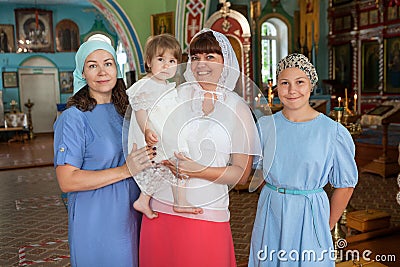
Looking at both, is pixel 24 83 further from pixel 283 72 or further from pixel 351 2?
pixel 283 72

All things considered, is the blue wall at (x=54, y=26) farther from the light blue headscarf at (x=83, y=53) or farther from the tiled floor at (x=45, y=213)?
the light blue headscarf at (x=83, y=53)

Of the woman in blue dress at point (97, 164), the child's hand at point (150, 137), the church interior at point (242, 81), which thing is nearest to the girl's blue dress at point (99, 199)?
the woman in blue dress at point (97, 164)

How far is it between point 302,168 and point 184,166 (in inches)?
25.3

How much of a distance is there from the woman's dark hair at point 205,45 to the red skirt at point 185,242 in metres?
0.74

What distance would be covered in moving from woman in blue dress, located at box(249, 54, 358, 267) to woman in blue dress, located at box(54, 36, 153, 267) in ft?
2.22

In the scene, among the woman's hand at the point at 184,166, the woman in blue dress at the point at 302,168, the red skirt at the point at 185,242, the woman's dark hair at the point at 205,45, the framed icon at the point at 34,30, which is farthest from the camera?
the framed icon at the point at 34,30

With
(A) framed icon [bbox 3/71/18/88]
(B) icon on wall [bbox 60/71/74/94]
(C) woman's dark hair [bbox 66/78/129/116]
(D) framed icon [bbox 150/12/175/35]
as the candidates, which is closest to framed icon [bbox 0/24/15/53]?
(A) framed icon [bbox 3/71/18/88]

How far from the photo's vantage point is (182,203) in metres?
1.83

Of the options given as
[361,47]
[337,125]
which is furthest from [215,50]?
[361,47]

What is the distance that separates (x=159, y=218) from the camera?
195 centimetres

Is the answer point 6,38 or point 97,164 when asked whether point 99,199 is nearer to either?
point 97,164

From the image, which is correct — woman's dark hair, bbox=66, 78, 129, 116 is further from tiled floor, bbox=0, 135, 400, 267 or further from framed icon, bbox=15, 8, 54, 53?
framed icon, bbox=15, 8, 54, 53

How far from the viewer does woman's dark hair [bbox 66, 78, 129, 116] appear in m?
1.91

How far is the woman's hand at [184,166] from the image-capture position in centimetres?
169
